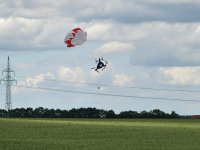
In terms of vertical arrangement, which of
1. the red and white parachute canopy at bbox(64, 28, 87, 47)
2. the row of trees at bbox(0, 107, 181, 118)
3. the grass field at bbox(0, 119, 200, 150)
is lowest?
the grass field at bbox(0, 119, 200, 150)

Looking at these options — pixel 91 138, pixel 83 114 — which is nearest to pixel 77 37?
pixel 91 138

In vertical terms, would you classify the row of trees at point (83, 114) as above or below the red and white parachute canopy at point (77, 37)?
below

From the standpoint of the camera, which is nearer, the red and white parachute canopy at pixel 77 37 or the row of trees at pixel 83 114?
the red and white parachute canopy at pixel 77 37

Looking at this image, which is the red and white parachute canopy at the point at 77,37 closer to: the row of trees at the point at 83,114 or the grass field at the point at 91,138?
the grass field at the point at 91,138

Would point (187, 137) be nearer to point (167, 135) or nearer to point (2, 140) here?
point (167, 135)

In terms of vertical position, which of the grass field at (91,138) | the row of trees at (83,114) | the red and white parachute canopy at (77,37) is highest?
the red and white parachute canopy at (77,37)

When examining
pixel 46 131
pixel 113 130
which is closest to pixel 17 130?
pixel 46 131

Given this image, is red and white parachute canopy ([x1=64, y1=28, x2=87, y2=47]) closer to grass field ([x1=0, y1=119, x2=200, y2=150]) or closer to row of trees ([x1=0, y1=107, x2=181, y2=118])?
grass field ([x1=0, y1=119, x2=200, y2=150])

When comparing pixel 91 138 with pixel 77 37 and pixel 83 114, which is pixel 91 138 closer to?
pixel 77 37

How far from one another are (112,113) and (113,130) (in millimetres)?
65328

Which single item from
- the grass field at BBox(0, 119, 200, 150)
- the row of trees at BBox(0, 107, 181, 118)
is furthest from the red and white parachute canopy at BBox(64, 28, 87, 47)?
the row of trees at BBox(0, 107, 181, 118)

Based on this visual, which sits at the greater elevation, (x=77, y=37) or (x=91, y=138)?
(x=77, y=37)

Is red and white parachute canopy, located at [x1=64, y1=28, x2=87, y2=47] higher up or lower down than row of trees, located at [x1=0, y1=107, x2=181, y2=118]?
higher up

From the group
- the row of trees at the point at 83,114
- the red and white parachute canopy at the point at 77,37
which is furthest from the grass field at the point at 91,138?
the row of trees at the point at 83,114
